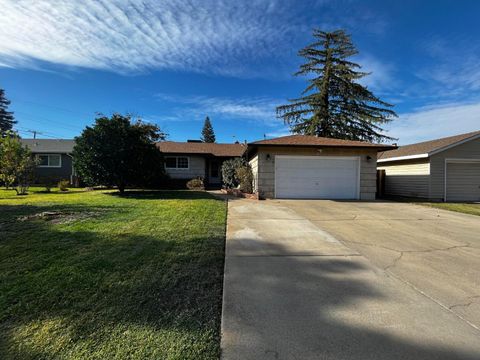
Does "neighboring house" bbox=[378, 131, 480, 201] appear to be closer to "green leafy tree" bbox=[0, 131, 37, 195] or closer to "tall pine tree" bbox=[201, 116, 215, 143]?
"green leafy tree" bbox=[0, 131, 37, 195]

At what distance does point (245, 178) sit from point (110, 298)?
12094 mm

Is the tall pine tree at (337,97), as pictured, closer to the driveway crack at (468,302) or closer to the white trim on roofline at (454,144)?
the white trim on roofline at (454,144)

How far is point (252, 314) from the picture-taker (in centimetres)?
269

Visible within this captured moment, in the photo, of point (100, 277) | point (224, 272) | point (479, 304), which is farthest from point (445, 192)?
point (100, 277)

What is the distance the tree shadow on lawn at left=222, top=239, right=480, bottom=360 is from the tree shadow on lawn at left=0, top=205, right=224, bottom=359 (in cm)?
25

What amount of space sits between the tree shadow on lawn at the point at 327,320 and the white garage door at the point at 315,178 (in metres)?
9.68

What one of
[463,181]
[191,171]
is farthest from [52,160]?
[463,181]

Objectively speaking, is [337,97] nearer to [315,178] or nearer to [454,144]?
[454,144]

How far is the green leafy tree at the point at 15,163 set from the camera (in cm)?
1490

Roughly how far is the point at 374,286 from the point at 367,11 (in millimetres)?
10822

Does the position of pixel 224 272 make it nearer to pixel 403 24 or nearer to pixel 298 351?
pixel 298 351

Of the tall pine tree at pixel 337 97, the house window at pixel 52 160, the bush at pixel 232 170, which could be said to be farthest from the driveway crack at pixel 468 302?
the house window at pixel 52 160

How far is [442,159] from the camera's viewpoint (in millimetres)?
14289

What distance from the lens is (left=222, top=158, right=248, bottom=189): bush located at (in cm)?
1592
